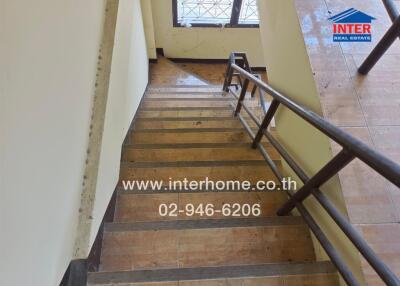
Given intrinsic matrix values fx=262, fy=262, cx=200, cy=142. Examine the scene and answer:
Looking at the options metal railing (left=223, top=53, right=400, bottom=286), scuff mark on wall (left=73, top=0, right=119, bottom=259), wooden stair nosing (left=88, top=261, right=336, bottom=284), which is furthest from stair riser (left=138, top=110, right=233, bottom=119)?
wooden stair nosing (left=88, top=261, right=336, bottom=284)

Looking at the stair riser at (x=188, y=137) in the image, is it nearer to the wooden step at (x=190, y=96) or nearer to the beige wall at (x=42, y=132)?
the beige wall at (x=42, y=132)

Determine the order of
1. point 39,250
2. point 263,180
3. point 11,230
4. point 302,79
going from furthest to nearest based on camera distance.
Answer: point 263,180 < point 302,79 < point 39,250 < point 11,230

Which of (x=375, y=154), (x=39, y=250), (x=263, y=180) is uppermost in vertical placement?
(x=375, y=154)

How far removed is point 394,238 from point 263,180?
883mm

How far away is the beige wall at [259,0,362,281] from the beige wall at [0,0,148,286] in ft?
3.46

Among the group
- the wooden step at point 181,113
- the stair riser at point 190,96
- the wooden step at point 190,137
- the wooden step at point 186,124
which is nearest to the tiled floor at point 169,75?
the stair riser at point 190,96

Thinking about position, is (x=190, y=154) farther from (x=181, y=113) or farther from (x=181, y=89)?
(x=181, y=89)

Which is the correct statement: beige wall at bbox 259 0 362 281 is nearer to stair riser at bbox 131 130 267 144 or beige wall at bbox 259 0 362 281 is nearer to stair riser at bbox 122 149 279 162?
stair riser at bbox 122 149 279 162

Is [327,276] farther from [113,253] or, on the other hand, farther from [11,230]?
[11,230]

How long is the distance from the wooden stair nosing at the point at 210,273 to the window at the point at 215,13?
4803mm

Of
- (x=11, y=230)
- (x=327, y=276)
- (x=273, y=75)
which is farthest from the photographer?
(x=273, y=75)

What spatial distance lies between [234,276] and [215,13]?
503 cm

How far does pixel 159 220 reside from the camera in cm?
146

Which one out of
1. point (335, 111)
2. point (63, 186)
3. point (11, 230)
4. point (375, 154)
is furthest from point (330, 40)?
point (11, 230)
